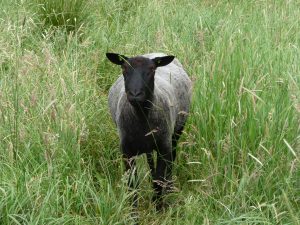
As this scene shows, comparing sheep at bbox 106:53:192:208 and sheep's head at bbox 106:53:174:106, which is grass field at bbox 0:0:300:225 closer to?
sheep at bbox 106:53:192:208

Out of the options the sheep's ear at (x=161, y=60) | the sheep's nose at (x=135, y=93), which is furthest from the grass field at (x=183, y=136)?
the sheep's nose at (x=135, y=93)

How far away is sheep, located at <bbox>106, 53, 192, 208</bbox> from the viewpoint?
13.3 feet

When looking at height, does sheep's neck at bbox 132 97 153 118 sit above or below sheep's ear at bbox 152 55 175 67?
below

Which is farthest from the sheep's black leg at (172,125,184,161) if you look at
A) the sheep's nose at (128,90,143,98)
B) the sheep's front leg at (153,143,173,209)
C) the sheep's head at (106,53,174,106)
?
the sheep's nose at (128,90,143,98)

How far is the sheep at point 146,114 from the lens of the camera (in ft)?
13.3

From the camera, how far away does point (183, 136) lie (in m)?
5.16

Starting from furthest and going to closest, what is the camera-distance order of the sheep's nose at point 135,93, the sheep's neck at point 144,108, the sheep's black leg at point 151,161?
1. the sheep's black leg at point 151,161
2. the sheep's neck at point 144,108
3. the sheep's nose at point 135,93

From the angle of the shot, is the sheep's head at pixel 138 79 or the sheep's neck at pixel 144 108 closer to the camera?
the sheep's head at pixel 138 79

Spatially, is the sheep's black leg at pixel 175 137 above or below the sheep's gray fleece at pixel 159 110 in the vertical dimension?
below

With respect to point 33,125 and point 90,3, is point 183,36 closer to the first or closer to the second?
point 90,3

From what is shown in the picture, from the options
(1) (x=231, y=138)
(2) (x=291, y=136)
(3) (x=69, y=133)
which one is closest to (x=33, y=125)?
(3) (x=69, y=133)

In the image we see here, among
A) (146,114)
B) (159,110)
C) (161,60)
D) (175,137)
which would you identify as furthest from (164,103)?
(175,137)

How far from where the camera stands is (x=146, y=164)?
474 cm

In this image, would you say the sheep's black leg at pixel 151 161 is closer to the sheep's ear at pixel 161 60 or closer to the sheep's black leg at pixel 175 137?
the sheep's black leg at pixel 175 137
